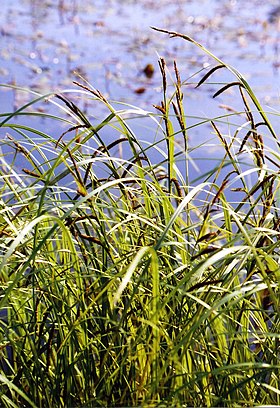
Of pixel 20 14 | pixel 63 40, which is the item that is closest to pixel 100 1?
pixel 20 14

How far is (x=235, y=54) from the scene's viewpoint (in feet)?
19.6

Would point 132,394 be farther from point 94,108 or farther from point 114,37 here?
A: point 114,37

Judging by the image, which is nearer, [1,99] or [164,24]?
[1,99]

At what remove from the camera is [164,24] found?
6727 millimetres

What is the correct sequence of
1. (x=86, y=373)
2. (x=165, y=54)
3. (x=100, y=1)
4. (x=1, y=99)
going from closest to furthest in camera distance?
1. (x=86, y=373)
2. (x=1, y=99)
3. (x=165, y=54)
4. (x=100, y=1)

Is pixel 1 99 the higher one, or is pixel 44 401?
pixel 1 99

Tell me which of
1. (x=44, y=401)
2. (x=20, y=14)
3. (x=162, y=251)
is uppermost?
(x=20, y=14)

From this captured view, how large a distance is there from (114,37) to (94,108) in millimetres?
1668

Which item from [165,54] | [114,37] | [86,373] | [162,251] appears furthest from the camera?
[114,37]

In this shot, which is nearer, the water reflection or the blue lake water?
the blue lake water

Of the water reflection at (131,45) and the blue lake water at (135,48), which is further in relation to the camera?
the water reflection at (131,45)

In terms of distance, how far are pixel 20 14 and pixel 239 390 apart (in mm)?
6150

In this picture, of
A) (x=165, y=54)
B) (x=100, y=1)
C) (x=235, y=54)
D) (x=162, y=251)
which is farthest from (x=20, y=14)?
(x=162, y=251)

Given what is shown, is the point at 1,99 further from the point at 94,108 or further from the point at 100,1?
the point at 100,1
